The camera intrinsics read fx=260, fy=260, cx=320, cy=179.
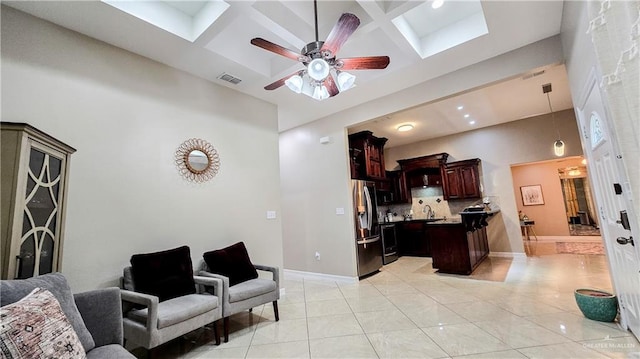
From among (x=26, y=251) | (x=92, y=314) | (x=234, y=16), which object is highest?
(x=234, y=16)

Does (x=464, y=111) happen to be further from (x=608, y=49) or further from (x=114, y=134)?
(x=114, y=134)

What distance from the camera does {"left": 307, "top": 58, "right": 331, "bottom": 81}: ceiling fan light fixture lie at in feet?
7.09

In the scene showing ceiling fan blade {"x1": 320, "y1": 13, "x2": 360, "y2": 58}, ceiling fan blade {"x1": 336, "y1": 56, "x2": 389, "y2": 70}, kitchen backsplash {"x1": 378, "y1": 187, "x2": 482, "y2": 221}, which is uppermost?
ceiling fan blade {"x1": 320, "y1": 13, "x2": 360, "y2": 58}

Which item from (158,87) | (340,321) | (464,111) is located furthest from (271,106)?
(464,111)

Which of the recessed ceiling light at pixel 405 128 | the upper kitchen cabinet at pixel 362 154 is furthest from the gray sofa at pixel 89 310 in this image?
the recessed ceiling light at pixel 405 128

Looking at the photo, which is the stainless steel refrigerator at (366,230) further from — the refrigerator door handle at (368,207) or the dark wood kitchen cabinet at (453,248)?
the dark wood kitchen cabinet at (453,248)

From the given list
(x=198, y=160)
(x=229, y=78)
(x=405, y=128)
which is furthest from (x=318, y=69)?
(x=405, y=128)

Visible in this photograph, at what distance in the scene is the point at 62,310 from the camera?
145cm

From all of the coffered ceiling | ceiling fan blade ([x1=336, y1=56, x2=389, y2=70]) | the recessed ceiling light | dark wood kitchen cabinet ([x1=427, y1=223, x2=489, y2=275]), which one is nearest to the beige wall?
the recessed ceiling light

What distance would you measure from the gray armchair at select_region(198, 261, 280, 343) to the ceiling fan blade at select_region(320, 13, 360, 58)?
2366 millimetres

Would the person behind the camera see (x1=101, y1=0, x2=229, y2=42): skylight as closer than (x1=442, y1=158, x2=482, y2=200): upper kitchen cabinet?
Yes

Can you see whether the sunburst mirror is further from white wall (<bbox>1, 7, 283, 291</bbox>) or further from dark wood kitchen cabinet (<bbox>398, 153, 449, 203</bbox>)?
dark wood kitchen cabinet (<bbox>398, 153, 449, 203</bbox>)

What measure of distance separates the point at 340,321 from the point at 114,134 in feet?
10.2

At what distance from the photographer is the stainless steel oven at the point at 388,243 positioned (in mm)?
5554
